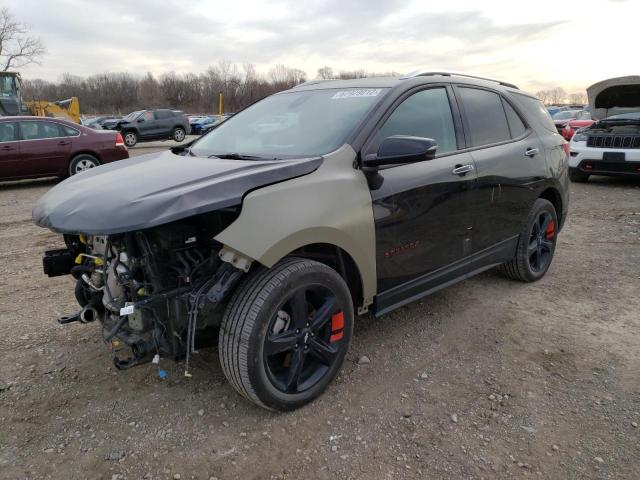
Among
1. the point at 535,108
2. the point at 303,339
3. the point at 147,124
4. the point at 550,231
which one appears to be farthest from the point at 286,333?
the point at 147,124

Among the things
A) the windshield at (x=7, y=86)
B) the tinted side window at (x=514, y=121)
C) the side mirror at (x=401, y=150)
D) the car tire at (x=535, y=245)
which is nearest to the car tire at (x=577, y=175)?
the car tire at (x=535, y=245)

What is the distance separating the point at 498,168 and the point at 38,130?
9.66m

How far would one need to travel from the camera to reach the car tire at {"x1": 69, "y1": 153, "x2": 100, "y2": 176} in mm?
10148

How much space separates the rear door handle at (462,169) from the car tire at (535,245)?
112 centimetres

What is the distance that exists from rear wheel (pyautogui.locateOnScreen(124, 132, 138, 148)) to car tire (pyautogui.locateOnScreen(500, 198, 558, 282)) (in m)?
21.2

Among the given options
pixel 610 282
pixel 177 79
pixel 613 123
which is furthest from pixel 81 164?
pixel 177 79

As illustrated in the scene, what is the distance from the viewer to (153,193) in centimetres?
223

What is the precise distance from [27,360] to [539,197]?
14.0 ft

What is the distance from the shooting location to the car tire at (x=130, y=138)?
2222 cm

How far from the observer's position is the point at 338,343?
2762 millimetres

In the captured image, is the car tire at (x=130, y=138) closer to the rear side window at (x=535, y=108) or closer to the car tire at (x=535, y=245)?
the rear side window at (x=535, y=108)

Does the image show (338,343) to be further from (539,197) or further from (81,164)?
(81,164)

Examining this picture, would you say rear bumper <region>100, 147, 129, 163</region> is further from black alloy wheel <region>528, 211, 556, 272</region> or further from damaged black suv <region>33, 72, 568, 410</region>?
black alloy wheel <region>528, 211, 556, 272</region>

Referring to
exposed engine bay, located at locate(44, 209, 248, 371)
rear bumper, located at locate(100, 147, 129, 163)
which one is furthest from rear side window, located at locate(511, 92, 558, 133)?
rear bumper, located at locate(100, 147, 129, 163)
